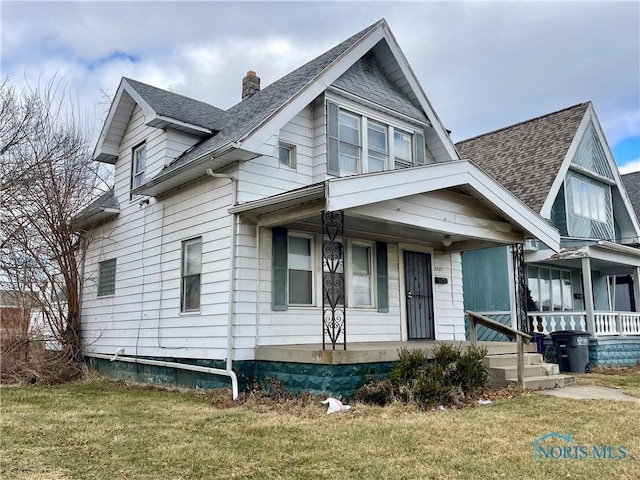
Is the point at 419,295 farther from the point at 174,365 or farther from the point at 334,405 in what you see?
the point at 174,365

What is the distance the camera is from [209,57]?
644 inches

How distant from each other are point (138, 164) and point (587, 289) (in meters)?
11.5

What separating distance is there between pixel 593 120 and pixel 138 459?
689 inches

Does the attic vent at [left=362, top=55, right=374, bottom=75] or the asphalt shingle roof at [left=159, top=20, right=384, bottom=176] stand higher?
the attic vent at [left=362, top=55, right=374, bottom=75]

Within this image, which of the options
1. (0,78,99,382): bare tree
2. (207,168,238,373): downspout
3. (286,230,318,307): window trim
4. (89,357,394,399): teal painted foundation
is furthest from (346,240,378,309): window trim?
(0,78,99,382): bare tree

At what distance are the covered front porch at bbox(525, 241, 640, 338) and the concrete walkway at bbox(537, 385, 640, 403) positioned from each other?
4798 mm

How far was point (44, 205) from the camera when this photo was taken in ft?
39.2

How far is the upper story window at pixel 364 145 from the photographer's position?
10.0 meters

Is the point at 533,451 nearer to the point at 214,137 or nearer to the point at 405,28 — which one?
the point at 214,137

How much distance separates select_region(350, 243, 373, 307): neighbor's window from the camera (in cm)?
1018

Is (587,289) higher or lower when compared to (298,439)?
higher

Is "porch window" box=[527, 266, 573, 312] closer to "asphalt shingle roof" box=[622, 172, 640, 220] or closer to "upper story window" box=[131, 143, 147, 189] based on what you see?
"asphalt shingle roof" box=[622, 172, 640, 220]

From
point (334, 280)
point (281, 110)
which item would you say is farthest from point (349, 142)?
point (334, 280)

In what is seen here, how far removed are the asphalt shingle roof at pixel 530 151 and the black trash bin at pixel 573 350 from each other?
3509 mm
